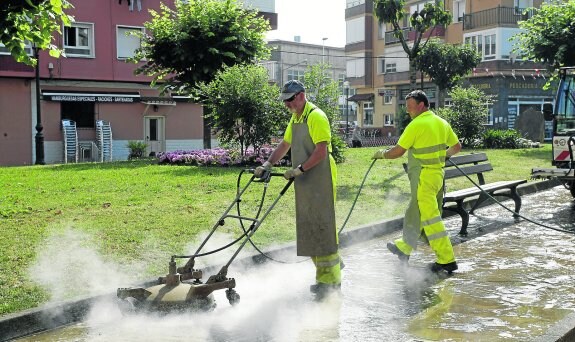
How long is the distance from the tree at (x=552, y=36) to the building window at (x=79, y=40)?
60.6 feet

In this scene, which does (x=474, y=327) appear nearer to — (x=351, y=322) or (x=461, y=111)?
(x=351, y=322)

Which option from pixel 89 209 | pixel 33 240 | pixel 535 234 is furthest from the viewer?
pixel 89 209

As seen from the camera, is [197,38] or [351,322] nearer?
[351,322]

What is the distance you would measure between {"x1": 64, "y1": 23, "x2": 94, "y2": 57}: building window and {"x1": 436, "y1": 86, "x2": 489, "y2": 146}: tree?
15.8 meters

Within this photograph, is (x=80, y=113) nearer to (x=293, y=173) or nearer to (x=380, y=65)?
(x=293, y=173)

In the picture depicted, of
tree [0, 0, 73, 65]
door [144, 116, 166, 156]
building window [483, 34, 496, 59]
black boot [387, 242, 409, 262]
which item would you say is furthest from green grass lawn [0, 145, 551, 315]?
building window [483, 34, 496, 59]

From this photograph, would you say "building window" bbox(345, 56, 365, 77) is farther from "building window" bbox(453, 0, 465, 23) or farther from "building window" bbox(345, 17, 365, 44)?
"building window" bbox(453, 0, 465, 23)

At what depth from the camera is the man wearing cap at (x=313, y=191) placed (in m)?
5.68

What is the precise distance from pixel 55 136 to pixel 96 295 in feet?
81.9

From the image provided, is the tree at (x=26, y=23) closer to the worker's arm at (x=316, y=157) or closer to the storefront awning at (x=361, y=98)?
the worker's arm at (x=316, y=157)

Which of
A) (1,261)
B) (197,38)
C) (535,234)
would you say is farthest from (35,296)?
(197,38)

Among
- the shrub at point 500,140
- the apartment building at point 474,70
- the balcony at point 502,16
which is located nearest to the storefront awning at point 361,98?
the apartment building at point 474,70

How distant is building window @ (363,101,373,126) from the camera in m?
54.7

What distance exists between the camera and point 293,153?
5828 mm
